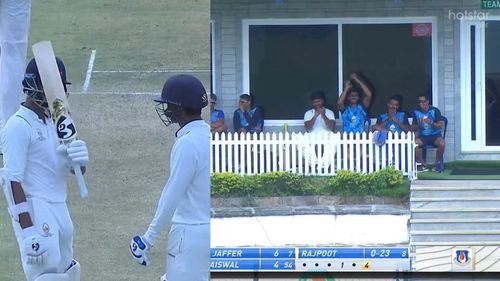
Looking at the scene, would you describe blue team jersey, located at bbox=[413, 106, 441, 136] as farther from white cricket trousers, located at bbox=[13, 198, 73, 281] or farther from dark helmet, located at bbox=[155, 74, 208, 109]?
white cricket trousers, located at bbox=[13, 198, 73, 281]

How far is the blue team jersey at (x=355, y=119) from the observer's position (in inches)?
148

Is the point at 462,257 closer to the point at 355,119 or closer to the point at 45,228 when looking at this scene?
the point at 355,119

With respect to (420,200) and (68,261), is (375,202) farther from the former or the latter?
(68,261)

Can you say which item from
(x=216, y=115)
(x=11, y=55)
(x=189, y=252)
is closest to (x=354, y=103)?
(x=216, y=115)

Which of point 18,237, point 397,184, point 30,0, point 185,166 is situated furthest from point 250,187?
point 30,0

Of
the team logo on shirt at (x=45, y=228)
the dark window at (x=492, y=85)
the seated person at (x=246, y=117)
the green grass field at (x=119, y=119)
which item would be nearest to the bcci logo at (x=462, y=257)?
the dark window at (x=492, y=85)

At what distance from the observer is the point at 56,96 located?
3.71 m

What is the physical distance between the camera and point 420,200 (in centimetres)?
368

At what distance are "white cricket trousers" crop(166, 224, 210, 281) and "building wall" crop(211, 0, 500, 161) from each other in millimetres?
406

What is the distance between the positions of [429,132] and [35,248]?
1.39 m

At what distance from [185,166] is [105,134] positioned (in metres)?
0.70

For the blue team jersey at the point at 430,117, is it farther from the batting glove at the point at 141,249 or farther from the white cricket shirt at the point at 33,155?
the white cricket shirt at the point at 33,155

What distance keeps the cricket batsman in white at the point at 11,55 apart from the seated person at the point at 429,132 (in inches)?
55.8

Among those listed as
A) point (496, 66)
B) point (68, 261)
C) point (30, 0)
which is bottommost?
point (68, 261)
